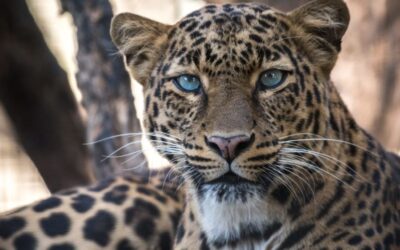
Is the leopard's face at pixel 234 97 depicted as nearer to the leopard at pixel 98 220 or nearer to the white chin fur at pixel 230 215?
the white chin fur at pixel 230 215

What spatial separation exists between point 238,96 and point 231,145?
1.03 feet

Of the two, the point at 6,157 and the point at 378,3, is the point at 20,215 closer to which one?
the point at 6,157

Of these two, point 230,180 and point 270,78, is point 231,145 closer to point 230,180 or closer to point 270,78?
point 230,180

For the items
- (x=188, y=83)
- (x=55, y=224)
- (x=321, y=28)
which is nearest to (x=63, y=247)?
(x=55, y=224)

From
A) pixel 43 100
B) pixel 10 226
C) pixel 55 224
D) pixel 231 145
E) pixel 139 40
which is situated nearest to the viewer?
pixel 231 145

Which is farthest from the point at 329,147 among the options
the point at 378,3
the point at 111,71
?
the point at 378,3

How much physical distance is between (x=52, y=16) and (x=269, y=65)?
29.2 feet

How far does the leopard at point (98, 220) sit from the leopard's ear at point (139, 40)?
2.79ft

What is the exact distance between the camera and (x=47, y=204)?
5.91m

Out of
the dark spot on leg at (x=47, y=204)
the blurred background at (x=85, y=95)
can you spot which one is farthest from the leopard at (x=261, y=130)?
the dark spot on leg at (x=47, y=204)

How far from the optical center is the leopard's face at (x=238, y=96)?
441cm

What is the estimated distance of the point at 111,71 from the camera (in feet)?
23.4

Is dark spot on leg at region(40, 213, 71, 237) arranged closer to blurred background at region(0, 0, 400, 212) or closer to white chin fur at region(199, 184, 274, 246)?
blurred background at region(0, 0, 400, 212)

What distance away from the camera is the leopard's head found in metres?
4.42
